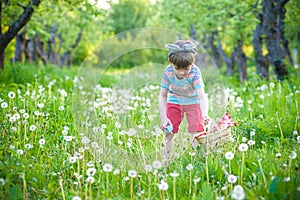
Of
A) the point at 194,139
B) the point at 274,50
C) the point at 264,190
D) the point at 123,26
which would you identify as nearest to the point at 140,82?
the point at 194,139

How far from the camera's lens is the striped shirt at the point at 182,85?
14.0 feet

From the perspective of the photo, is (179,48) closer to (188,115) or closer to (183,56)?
(183,56)

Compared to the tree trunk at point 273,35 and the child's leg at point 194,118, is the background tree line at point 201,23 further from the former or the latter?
the child's leg at point 194,118

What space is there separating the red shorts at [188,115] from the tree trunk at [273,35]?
16.9 feet

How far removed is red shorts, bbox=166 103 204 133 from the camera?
14.6 ft

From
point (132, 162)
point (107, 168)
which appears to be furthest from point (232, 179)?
point (132, 162)

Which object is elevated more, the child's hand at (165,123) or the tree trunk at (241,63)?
the tree trunk at (241,63)

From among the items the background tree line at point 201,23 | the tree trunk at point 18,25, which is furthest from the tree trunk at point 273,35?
the tree trunk at point 18,25

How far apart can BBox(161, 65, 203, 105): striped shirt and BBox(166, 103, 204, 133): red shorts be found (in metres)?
0.05

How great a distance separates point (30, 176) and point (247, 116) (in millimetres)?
3087

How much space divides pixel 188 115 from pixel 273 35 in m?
5.58

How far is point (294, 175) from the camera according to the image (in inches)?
118

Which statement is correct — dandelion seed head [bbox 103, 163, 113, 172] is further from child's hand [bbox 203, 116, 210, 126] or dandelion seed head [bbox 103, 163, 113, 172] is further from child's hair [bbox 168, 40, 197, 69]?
child's hair [bbox 168, 40, 197, 69]

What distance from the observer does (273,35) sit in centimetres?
931
